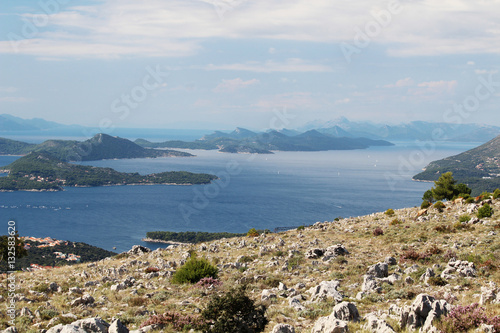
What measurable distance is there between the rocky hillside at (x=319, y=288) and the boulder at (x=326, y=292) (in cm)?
4

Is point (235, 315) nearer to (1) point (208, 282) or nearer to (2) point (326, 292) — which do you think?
(2) point (326, 292)

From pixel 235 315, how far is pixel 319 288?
4067mm

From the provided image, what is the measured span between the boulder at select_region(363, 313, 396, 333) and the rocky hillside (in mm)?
24

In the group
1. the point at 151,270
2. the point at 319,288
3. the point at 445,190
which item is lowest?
the point at 151,270

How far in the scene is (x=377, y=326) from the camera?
9062 mm

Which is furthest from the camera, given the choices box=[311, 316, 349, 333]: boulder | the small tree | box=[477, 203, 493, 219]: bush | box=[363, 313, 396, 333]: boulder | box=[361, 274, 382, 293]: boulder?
the small tree

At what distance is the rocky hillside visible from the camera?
9.52 meters

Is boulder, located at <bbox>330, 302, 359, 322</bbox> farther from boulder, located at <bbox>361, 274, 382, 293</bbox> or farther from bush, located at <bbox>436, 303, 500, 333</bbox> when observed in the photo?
boulder, located at <bbox>361, 274, 382, 293</bbox>

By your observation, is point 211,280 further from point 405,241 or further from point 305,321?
point 405,241

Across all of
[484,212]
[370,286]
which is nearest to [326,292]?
[370,286]

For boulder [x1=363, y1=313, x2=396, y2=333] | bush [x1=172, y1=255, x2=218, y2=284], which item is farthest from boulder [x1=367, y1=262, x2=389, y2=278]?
bush [x1=172, y1=255, x2=218, y2=284]

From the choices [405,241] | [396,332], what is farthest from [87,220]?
[396,332]

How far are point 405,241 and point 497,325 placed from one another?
594 inches

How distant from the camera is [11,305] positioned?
513 inches
